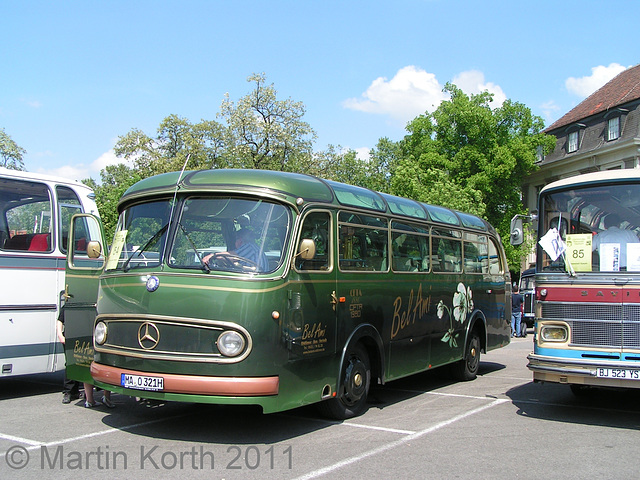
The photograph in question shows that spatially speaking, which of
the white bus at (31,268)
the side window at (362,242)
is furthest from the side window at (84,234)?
the side window at (362,242)

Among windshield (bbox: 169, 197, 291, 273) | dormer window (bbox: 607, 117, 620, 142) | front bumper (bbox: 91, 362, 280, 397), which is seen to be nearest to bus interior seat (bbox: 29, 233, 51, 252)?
windshield (bbox: 169, 197, 291, 273)

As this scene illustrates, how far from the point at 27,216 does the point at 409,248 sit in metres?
5.94

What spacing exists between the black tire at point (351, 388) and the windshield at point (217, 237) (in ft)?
6.27

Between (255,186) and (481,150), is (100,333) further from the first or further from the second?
(481,150)

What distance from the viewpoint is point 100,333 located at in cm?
744

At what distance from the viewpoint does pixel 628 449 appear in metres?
7.00

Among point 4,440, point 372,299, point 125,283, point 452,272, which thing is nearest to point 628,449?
point 372,299

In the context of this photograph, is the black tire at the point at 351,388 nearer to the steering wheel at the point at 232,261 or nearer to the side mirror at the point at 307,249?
the side mirror at the point at 307,249

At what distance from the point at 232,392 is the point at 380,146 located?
65.5 meters

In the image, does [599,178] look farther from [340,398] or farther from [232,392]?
[232,392]

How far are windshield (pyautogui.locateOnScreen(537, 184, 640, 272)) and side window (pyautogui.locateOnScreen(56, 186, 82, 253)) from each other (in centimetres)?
719

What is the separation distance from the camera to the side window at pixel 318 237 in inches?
295

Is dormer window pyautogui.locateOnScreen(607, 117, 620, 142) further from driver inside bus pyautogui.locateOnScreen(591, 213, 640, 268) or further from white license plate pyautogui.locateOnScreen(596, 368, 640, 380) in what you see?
white license plate pyautogui.locateOnScreen(596, 368, 640, 380)

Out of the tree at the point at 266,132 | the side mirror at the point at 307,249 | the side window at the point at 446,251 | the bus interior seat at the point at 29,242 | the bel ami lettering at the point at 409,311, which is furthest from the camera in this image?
the tree at the point at 266,132
